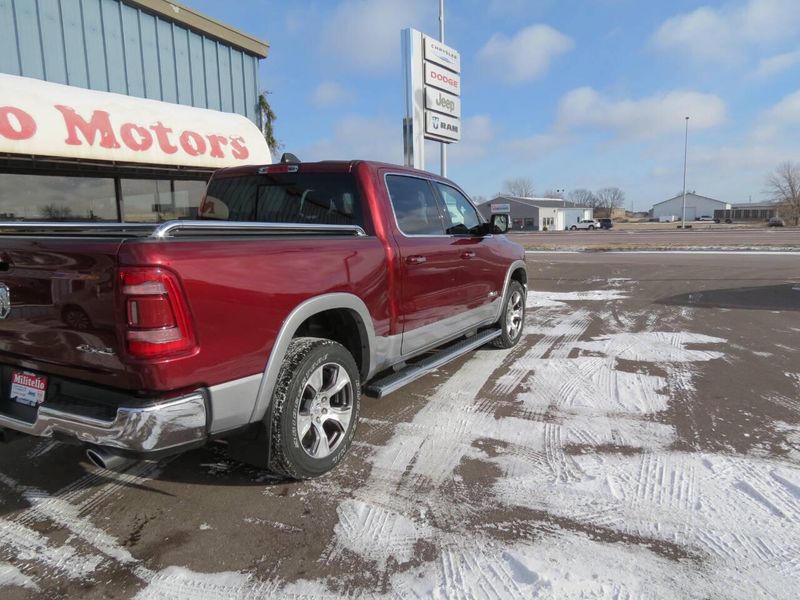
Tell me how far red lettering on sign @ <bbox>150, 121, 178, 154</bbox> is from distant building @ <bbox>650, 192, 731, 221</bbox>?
472 ft

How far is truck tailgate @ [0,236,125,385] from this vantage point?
2.29 metres

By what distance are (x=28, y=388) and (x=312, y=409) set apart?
1.43 meters

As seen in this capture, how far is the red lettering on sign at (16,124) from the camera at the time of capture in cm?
597

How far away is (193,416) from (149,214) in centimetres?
781

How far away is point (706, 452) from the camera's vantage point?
3455 millimetres

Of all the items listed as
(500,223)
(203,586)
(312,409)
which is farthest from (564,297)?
(203,586)

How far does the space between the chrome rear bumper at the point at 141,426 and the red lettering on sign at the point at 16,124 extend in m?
5.00

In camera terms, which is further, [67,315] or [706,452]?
[706,452]

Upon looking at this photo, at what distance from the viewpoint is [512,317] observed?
20.5ft

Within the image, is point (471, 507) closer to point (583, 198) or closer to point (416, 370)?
point (416, 370)

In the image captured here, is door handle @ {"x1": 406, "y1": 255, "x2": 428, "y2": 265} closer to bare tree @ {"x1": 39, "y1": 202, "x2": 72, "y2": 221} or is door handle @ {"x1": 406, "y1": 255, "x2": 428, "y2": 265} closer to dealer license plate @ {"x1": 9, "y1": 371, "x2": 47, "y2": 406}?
dealer license plate @ {"x1": 9, "y1": 371, "x2": 47, "y2": 406}

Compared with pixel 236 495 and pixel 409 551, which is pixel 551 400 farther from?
pixel 236 495

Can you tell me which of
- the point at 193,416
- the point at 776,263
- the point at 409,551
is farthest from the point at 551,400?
the point at 776,263

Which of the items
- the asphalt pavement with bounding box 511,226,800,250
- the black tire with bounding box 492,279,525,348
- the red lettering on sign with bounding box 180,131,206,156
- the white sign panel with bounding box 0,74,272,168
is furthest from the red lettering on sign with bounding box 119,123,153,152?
the asphalt pavement with bounding box 511,226,800,250
